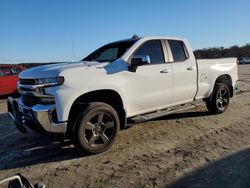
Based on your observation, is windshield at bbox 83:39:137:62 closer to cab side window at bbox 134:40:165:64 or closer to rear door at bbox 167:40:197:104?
cab side window at bbox 134:40:165:64

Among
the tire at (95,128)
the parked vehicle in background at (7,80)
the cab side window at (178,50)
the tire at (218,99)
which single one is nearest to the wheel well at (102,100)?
the tire at (95,128)

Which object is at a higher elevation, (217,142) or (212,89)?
(212,89)

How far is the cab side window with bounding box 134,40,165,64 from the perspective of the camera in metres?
6.44

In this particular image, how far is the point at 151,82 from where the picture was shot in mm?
6293

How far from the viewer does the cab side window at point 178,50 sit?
23.2 feet

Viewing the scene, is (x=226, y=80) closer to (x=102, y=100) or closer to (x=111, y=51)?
(x=111, y=51)

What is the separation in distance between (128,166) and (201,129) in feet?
8.37

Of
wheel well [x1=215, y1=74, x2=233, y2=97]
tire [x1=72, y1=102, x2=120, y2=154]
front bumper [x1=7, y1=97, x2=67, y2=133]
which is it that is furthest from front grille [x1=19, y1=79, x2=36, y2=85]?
wheel well [x1=215, y1=74, x2=233, y2=97]

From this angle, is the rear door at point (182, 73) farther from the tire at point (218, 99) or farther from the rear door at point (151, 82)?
the tire at point (218, 99)

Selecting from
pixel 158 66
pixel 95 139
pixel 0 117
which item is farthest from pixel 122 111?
pixel 0 117

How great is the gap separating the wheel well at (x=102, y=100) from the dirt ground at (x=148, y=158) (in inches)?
23.3

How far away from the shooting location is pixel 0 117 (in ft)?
30.1

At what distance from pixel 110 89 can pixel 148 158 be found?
4.38ft

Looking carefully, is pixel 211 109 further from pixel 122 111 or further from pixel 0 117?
pixel 0 117
